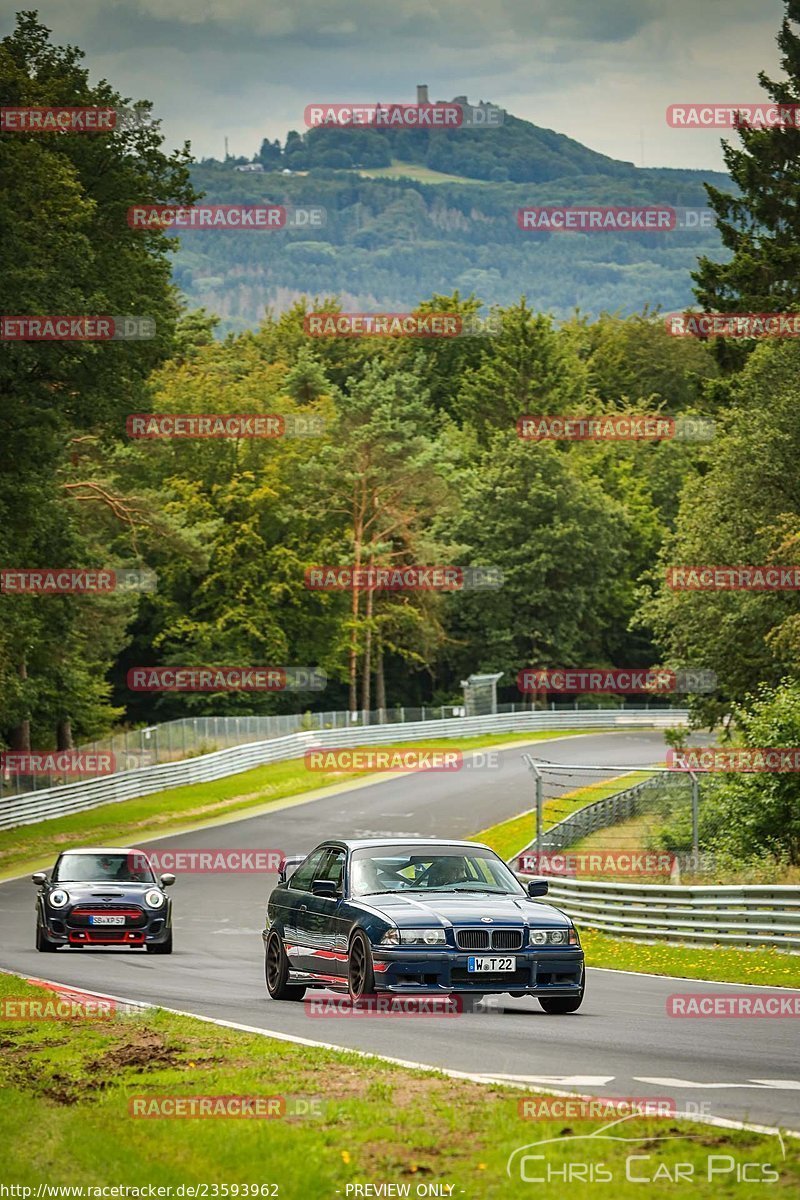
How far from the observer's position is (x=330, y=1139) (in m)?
8.00

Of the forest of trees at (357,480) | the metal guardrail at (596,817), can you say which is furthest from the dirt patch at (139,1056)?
the forest of trees at (357,480)

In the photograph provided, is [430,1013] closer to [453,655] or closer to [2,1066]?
[2,1066]

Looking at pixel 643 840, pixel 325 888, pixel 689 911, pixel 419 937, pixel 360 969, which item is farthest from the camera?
pixel 643 840

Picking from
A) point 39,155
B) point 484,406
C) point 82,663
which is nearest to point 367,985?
point 39,155

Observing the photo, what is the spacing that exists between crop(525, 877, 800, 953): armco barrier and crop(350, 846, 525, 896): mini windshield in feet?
27.2

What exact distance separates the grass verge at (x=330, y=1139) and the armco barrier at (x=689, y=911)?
13394mm

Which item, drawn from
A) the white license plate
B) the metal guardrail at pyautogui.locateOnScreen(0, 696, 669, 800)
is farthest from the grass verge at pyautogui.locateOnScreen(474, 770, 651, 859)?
the white license plate

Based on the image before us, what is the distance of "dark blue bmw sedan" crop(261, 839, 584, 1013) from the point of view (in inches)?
544

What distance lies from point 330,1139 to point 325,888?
705 centimetres

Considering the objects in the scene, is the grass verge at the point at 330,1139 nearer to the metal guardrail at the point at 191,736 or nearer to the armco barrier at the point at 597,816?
the armco barrier at the point at 597,816

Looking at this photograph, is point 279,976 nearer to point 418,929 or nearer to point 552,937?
point 418,929

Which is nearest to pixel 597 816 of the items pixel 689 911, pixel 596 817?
pixel 596 817

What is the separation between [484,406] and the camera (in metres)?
113

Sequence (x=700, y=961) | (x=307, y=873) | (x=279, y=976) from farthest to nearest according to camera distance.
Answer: (x=700, y=961)
(x=307, y=873)
(x=279, y=976)
